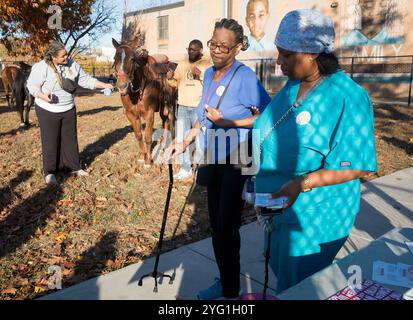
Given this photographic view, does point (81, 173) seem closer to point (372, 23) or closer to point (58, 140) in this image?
point (58, 140)

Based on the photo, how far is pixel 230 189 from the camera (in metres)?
2.59

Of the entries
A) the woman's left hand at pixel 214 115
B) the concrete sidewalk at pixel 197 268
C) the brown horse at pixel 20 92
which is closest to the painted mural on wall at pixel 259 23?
the brown horse at pixel 20 92

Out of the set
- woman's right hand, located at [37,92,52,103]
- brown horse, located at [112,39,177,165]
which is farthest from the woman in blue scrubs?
brown horse, located at [112,39,177,165]

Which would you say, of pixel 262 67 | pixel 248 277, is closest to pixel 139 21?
pixel 262 67

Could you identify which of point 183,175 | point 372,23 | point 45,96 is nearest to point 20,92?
point 45,96

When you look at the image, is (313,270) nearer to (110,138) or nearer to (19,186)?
(19,186)

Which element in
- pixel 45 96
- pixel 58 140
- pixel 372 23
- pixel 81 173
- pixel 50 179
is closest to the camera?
pixel 45 96

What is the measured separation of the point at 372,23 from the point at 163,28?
24.5 m

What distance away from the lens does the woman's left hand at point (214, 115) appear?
2.63 metres

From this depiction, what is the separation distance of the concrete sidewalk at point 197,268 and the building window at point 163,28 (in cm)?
3690

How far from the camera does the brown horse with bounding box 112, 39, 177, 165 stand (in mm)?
6375

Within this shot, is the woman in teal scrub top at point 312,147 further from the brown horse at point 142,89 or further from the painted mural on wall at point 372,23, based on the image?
the painted mural on wall at point 372,23

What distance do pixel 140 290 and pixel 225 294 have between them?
0.84 meters

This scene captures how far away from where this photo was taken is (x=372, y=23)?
19672mm
